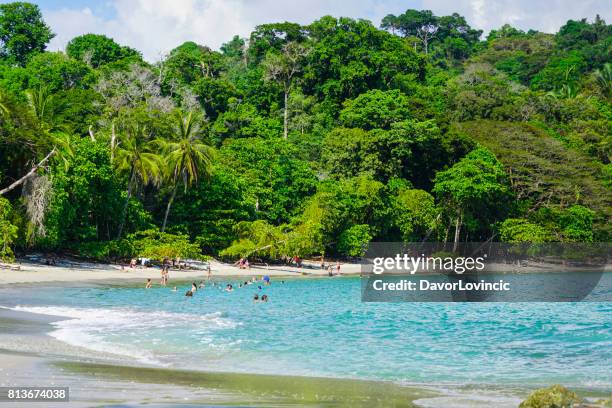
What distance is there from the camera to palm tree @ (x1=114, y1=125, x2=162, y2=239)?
177ft

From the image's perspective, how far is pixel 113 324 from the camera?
25.8 metres

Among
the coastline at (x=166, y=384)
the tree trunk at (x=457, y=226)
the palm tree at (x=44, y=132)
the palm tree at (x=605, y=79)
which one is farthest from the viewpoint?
the palm tree at (x=605, y=79)

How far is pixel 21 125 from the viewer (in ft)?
150

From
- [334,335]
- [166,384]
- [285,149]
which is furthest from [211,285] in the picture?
[166,384]

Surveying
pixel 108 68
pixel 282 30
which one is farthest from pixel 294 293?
pixel 282 30

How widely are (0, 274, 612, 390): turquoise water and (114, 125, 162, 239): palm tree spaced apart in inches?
553

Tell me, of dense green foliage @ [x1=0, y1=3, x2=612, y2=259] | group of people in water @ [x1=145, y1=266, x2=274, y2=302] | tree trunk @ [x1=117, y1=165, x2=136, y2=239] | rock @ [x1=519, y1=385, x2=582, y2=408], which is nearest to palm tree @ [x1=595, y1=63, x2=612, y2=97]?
dense green foliage @ [x1=0, y1=3, x2=612, y2=259]

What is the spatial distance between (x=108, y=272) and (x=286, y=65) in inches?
1947

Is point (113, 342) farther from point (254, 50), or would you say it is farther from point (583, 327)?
point (254, 50)

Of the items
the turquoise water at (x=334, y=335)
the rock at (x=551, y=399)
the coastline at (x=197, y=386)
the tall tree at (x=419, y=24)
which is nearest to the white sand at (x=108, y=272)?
the turquoise water at (x=334, y=335)

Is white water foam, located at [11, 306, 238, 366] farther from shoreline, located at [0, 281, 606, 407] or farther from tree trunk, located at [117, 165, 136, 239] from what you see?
tree trunk, located at [117, 165, 136, 239]

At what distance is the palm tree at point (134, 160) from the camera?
54031 mm

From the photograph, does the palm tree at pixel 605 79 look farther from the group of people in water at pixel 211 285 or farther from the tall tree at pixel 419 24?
the group of people in water at pixel 211 285

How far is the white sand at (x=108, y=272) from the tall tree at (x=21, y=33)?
45604 millimetres
